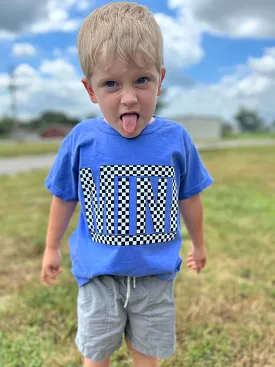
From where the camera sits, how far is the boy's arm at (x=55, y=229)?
156cm

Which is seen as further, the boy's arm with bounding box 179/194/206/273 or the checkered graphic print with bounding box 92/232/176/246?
the boy's arm with bounding box 179/194/206/273

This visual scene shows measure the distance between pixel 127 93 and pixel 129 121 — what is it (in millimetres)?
90

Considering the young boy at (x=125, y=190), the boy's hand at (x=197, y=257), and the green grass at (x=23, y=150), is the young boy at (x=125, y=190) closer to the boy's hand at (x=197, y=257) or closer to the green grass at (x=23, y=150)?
the boy's hand at (x=197, y=257)

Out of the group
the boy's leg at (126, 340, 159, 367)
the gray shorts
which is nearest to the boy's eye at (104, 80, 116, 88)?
the gray shorts

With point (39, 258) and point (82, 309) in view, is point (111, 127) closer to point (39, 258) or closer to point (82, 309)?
point (82, 309)

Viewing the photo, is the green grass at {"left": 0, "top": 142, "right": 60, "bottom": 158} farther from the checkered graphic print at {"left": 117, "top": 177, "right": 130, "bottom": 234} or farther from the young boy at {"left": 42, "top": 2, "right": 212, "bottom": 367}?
the checkered graphic print at {"left": 117, "top": 177, "right": 130, "bottom": 234}

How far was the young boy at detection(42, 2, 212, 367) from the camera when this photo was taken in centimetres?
124

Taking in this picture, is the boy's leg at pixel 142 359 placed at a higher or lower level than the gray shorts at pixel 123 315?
lower

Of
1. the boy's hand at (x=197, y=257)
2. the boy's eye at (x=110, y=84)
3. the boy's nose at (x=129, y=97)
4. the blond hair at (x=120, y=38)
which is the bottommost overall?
the boy's hand at (x=197, y=257)

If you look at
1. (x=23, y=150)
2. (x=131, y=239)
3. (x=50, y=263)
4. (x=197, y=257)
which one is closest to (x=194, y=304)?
(x=197, y=257)

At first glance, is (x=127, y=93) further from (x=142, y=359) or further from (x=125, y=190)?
(x=142, y=359)

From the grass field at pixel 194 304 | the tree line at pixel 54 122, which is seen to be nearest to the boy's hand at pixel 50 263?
the grass field at pixel 194 304

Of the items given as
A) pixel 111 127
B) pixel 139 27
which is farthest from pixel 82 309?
pixel 139 27

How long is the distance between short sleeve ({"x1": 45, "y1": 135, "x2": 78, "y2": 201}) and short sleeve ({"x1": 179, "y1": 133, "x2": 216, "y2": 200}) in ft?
1.30
